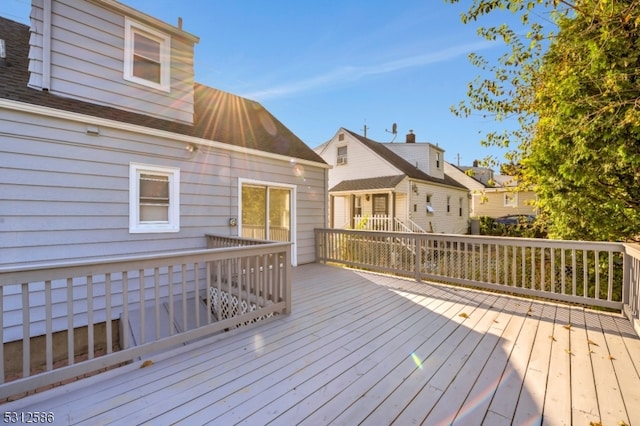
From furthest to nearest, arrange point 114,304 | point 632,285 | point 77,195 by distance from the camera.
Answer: point 114,304 → point 77,195 → point 632,285

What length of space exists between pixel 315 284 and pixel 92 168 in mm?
4021

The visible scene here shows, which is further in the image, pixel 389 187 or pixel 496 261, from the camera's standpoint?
pixel 389 187

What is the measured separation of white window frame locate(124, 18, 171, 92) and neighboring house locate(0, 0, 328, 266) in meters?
0.02

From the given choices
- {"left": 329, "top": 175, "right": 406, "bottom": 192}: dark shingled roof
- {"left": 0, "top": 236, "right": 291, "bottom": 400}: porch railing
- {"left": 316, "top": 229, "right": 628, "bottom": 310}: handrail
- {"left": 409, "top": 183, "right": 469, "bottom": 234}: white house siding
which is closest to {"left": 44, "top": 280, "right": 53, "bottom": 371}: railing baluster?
{"left": 0, "top": 236, "right": 291, "bottom": 400}: porch railing

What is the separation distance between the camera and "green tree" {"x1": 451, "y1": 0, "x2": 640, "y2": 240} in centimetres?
326

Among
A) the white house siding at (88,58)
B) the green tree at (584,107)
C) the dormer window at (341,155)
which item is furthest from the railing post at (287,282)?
the dormer window at (341,155)

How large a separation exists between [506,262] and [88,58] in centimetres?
740

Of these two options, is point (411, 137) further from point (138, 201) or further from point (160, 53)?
point (138, 201)

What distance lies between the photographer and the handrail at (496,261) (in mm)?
3922

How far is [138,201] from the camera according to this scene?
178 inches

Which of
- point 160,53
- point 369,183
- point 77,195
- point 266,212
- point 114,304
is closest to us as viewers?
point 77,195

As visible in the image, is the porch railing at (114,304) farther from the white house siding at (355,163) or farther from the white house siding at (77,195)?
the white house siding at (355,163)

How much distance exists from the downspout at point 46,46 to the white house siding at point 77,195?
0.71m

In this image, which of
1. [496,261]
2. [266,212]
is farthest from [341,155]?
[496,261]
